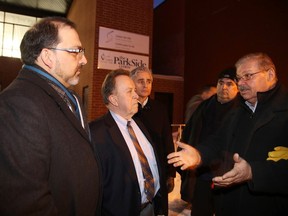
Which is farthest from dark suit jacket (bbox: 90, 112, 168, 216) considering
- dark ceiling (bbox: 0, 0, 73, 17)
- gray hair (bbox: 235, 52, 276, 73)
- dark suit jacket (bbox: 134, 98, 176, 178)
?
dark ceiling (bbox: 0, 0, 73, 17)

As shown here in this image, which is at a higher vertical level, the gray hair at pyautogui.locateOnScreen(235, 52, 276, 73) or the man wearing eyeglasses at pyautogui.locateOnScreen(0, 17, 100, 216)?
the gray hair at pyautogui.locateOnScreen(235, 52, 276, 73)

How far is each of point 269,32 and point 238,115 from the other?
10.9 meters

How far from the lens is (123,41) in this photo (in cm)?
825

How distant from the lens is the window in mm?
13008

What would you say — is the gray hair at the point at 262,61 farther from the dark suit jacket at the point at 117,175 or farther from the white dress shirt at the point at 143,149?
the dark suit jacket at the point at 117,175

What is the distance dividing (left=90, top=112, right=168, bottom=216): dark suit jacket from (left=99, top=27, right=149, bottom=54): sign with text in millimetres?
6308

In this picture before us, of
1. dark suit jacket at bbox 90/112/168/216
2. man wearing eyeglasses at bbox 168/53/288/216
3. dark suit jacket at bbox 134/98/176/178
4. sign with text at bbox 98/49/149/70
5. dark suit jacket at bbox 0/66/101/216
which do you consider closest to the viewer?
dark suit jacket at bbox 0/66/101/216

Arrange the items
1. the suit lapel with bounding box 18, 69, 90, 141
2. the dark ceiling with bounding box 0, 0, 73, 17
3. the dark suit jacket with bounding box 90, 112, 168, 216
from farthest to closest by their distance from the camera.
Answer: the dark ceiling with bounding box 0, 0, 73, 17 → the dark suit jacket with bounding box 90, 112, 168, 216 → the suit lapel with bounding box 18, 69, 90, 141

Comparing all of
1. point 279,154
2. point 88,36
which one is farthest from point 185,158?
point 88,36

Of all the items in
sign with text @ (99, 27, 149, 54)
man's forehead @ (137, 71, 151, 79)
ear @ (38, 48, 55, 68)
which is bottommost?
ear @ (38, 48, 55, 68)

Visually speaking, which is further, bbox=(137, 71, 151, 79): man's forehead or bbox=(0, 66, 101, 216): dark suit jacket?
bbox=(137, 71, 151, 79): man's forehead

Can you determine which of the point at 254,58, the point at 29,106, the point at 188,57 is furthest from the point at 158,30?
the point at 29,106

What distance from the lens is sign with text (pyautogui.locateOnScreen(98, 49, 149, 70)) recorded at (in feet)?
26.2

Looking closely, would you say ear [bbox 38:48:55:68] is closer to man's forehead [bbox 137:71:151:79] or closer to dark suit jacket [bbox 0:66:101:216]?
dark suit jacket [bbox 0:66:101:216]
